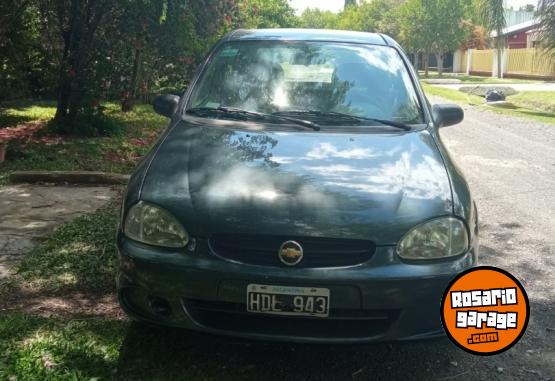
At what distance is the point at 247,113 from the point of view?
3.87 m

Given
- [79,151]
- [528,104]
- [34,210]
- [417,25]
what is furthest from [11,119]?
[417,25]

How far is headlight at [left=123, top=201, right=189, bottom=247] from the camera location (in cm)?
284

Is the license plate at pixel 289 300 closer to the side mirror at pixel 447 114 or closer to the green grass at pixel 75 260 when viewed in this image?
the green grass at pixel 75 260

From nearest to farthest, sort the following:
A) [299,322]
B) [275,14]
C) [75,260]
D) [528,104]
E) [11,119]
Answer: [299,322] < [75,260] < [11,119] < [528,104] < [275,14]

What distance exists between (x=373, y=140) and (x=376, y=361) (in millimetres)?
1206

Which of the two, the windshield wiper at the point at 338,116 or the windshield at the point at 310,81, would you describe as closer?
the windshield wiper at the point at 338,116

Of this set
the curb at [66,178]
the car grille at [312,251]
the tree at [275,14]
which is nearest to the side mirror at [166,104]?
the car grille at [312,251]

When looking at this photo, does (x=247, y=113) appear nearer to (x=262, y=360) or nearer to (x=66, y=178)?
(x=262, y=360)

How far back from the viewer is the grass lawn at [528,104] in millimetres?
16797

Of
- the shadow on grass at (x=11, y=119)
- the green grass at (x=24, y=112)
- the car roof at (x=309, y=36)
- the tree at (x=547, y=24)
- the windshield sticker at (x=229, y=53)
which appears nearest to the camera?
the windshield sticker at (x=229, y=53)

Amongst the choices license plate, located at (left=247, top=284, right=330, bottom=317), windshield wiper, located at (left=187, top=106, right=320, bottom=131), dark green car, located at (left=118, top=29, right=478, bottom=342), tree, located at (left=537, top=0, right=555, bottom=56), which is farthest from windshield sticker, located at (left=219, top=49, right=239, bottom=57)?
tree, located at (left=537, top=0, right=555, bottom=56)
